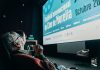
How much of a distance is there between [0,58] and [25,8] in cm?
595

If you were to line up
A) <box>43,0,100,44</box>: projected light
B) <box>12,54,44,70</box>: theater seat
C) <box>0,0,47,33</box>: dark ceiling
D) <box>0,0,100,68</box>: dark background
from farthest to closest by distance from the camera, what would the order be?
<box>0,0,47,33</box>: dark ceiling
<box>0,0,100,68</box>: dark background
<box>43,0,100,44</box>: projected light
<box>12,54,44,70</box>: theater seat

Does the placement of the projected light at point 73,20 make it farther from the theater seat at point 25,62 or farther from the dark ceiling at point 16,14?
the dark ceiling at point 16,14

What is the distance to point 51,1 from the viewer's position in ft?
12.0

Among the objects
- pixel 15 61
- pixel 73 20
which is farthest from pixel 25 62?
pixel 73 20

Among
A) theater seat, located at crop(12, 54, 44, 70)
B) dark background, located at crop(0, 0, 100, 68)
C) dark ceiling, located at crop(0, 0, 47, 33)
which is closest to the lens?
theater seat, located at crop(12, 54, 44, 70)

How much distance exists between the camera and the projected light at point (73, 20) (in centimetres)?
204

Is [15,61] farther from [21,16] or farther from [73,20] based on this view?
[21,16]

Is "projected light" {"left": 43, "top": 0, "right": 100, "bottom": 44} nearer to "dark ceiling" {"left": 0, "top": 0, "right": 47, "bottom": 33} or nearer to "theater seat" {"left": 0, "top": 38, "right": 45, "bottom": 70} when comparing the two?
"theater seat" {"left": 0, "top": 38, "right": 45, "bottom": 70}

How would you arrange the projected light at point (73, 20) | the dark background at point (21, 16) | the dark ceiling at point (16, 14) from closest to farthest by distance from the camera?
the projected light at point (73, 20) < the dark background at point (21, 16) < the dark ceiling at point (16, 14)

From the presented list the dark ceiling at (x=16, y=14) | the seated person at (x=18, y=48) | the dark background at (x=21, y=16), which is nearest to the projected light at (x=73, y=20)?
the seated person at (x=18, y=48)

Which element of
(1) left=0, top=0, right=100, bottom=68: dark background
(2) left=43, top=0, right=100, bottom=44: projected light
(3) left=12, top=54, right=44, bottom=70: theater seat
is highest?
(1) left=0, top=0, right=100, bottom=68: dark background

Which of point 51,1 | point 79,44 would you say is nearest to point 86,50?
point 79,44

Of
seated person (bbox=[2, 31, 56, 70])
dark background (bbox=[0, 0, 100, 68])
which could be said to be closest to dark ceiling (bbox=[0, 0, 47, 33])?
dark background (bbox=[0, 0, 100, 68])

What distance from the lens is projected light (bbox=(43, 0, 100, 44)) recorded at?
204 cm
